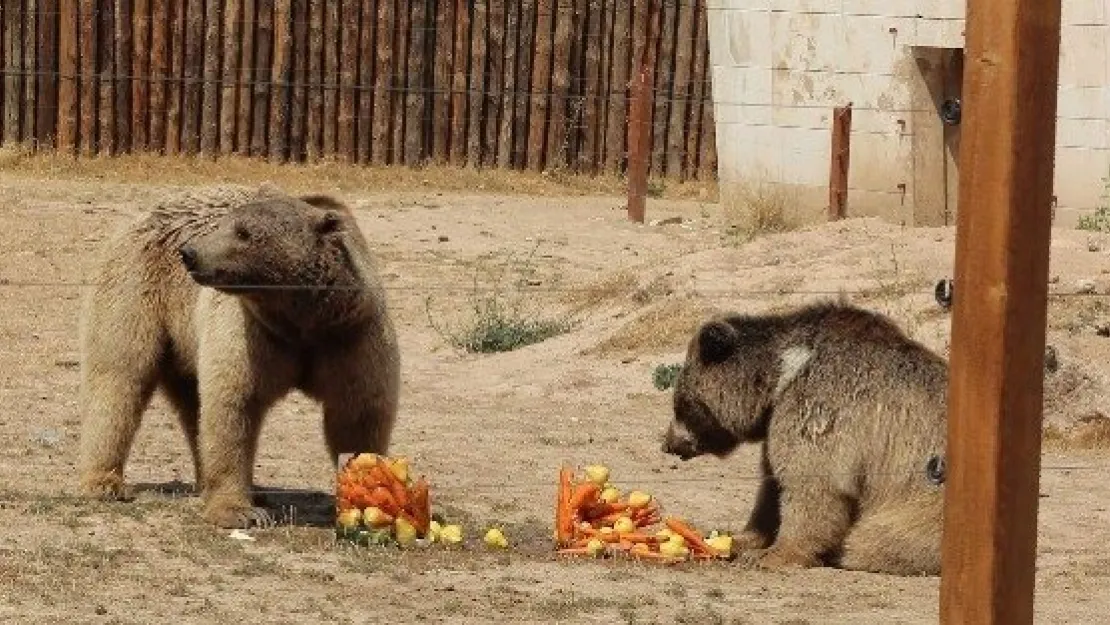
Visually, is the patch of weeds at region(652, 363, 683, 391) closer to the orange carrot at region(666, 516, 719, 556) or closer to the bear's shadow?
the bear's shadow

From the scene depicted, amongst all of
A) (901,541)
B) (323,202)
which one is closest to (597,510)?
(901,541)

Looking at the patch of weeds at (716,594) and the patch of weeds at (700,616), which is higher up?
the patch of weeds at (700,616)

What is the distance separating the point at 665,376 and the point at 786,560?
15.3ft

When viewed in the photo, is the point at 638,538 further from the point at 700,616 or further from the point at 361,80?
the point at 361,80

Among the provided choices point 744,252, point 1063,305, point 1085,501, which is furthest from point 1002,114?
point 744,252

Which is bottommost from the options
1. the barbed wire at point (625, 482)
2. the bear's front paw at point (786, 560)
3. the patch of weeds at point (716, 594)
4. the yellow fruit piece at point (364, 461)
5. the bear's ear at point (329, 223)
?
the barbed wire at point (625, 482)

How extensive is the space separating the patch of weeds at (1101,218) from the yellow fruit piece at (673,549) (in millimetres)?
8336

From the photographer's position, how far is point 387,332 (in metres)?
10.6

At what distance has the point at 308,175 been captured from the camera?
23.9 metres

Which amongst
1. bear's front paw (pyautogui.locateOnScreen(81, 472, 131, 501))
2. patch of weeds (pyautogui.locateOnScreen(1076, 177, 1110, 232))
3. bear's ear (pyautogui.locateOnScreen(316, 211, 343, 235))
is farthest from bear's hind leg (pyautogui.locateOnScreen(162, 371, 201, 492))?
patch of weeds (pyautogui.locateOnScreen(1076, 177, 1110, 232))

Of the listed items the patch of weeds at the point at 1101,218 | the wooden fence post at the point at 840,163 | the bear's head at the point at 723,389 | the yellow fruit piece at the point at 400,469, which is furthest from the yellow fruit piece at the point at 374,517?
the wooden fence post at the point at 840,163

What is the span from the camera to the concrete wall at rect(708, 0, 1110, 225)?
61.0 feet

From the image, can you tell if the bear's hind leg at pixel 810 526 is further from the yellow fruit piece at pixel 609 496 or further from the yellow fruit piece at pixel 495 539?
the yellow fruit piece at pixel 495 539

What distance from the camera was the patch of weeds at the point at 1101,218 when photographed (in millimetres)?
17875
